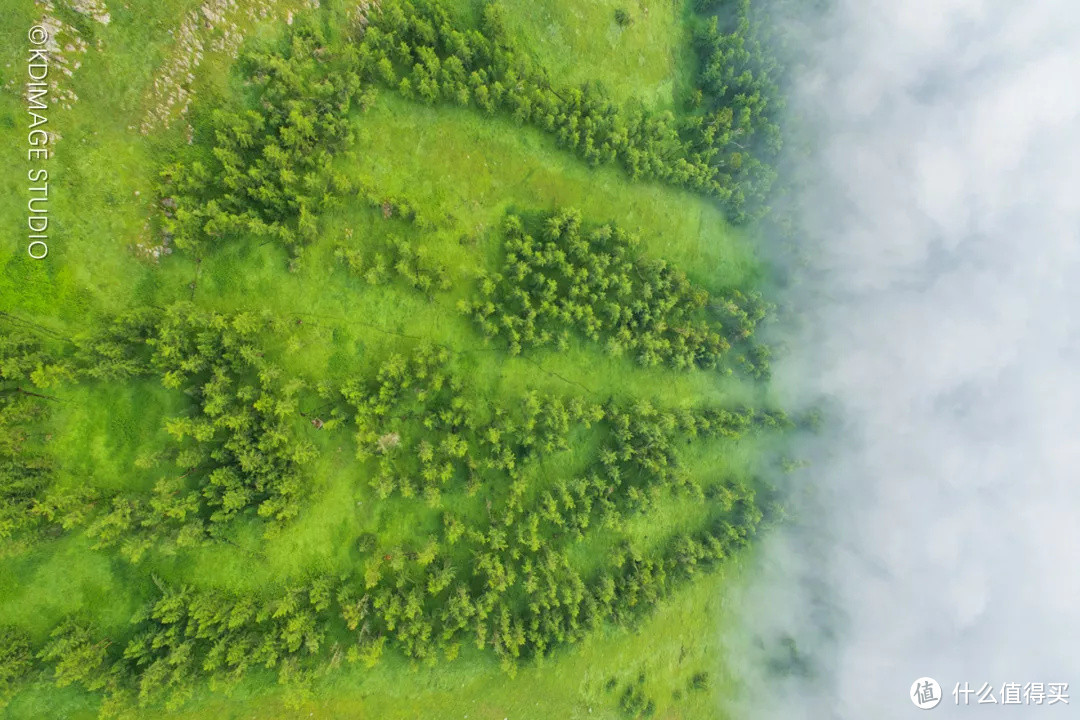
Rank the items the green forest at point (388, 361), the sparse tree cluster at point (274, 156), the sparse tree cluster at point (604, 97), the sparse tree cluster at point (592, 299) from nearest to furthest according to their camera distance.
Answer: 1. the green forest at point (388, 361)
2. the sparse tree cluster at point (274, 156)
3. the sparse tree cluster at point (604, 97)
4. the sparse tree cluster at point (592, 299)

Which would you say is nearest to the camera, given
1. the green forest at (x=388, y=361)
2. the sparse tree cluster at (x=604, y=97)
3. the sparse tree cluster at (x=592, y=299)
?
the green forest at (x=388, y=361)

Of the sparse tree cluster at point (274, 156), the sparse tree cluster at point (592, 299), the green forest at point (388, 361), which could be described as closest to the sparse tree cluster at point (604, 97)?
the green forest at point (388, 361)

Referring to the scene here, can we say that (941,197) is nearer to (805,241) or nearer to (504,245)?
(805,241)

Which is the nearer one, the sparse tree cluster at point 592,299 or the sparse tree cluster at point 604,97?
the sparse tree cluster at point 604,97

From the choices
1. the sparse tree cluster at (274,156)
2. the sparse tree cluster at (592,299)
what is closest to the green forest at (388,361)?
the sparse tree cluster at (274,156)

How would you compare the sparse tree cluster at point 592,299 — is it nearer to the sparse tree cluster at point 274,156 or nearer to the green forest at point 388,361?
the green forest at point 388,361

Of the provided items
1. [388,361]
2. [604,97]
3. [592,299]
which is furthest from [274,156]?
[604,97]

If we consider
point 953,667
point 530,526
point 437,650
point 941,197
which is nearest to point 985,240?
point 941,197

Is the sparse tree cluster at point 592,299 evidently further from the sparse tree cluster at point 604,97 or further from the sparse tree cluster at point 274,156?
the sparse tree cluster at point 274,156

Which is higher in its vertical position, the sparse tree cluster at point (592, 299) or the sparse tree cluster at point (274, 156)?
the sparse tree cluster at point (274, 156)
